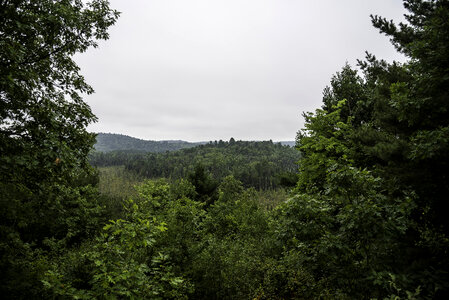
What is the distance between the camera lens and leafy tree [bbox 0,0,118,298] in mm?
4199

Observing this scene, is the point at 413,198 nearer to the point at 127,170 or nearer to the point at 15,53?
the point at 15,53

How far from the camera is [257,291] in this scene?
20.3 ft

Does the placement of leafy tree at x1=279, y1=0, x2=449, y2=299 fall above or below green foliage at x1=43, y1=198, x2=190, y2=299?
above

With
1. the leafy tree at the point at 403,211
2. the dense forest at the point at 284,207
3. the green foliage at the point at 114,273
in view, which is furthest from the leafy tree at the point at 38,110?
the leafy tree at the point at 403,211

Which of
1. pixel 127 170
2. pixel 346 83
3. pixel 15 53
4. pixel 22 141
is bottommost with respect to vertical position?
pixel 127 170

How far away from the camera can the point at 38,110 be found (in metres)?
4.46

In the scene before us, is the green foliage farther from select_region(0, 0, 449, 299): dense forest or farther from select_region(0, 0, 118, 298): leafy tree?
select_region(0, 0, 118, 298): leafy tree

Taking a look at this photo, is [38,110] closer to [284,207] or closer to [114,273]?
[114,273]

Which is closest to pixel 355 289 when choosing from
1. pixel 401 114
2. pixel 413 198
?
pixel 413 198

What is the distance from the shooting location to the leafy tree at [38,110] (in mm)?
4199

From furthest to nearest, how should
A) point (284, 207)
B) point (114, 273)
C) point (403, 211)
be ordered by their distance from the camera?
point (284, 207)
point (403, 211)
point (114, 273)

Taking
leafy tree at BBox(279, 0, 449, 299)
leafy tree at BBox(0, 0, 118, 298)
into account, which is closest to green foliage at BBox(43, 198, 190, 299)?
leafy tree at BBox(0, 0, 118, 298)

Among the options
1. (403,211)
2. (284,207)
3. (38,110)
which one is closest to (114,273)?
(38,110)

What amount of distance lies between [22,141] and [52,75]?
231 centimetres
